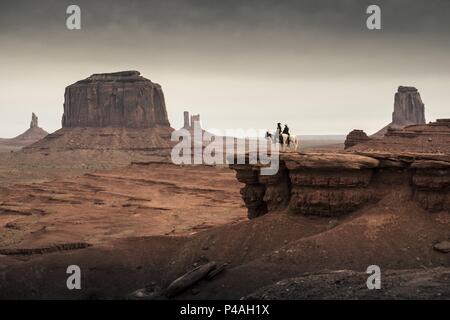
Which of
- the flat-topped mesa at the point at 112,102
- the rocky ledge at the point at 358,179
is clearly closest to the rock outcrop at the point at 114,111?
the flat-topped mesa at the point at 112,102

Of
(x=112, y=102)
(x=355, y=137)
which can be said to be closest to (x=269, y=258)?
(x=355, y=137)

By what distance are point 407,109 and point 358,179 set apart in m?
154

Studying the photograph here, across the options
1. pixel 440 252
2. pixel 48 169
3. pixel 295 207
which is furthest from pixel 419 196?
pixel 48 169

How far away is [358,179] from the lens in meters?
28.8

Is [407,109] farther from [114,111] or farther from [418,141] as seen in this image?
[418,141]

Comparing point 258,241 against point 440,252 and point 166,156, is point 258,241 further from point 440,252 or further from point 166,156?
point 166,156

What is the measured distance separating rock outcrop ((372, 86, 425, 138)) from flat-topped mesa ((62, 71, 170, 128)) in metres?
75.8

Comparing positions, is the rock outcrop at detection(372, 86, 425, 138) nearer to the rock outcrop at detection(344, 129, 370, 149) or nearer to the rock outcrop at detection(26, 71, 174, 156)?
the rock outcrop at detection(26, 71, 174, 156)

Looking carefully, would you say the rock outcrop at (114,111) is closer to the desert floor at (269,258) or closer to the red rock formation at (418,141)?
the desert floor at (269,258)

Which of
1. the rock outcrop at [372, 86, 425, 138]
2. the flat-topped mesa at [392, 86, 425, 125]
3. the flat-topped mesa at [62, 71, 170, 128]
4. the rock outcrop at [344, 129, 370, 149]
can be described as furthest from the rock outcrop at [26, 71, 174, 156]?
the rock outcrop at [344, 129, 370, 149]

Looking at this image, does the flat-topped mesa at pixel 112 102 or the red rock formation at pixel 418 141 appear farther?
the flat-topped mesa at pixel 112 102

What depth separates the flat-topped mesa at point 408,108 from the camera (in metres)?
172

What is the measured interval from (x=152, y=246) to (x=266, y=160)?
866 cm

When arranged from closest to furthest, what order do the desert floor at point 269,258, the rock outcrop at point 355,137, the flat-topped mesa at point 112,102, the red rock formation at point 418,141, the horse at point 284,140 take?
the desert floor at point 269,258 < the red rock formation at point 418,141 < the horse at point 284,140 < the rock outcrop at point 355,137 < the flat-topped mesa at point 112,102
